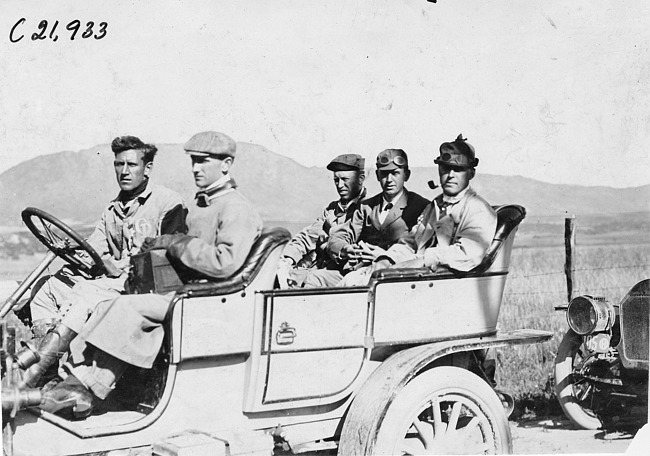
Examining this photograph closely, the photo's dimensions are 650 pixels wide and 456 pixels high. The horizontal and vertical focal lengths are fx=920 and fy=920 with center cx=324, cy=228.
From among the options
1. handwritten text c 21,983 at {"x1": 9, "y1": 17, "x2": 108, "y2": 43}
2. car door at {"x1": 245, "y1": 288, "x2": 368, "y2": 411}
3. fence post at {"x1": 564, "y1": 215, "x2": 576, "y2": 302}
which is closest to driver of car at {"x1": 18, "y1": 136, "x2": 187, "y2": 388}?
handwritten text c 21,983 at {"x1": 9, "y1": 17, "x2": 108, "y2": 43}

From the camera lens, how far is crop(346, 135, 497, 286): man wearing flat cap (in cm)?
473

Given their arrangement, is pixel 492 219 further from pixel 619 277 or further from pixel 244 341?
Result: pixel 244 341

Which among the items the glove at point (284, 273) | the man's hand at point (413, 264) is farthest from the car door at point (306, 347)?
the man's hand at point (413, 264)

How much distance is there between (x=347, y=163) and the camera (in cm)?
498

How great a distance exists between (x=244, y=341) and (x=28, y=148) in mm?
1379

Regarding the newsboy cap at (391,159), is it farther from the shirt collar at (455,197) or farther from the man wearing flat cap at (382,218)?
the shirt collar at (455,197)

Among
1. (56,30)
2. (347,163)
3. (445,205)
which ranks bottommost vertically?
(445,205)

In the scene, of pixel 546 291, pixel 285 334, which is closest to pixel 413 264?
pixel 285 334

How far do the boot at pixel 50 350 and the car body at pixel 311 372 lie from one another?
17 cm

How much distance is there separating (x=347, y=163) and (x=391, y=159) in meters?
0.24

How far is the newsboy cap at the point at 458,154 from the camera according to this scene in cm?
493

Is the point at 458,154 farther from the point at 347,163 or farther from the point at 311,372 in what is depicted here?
the point at 311,372

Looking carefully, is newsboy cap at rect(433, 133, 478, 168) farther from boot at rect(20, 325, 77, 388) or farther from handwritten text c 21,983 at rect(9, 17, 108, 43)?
boot at rect(20, 325, 77, 388)

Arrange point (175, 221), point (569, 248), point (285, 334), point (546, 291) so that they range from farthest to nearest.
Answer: point (546, 291) < point (569, 248) < point (175, 221) < point (285, 334)
